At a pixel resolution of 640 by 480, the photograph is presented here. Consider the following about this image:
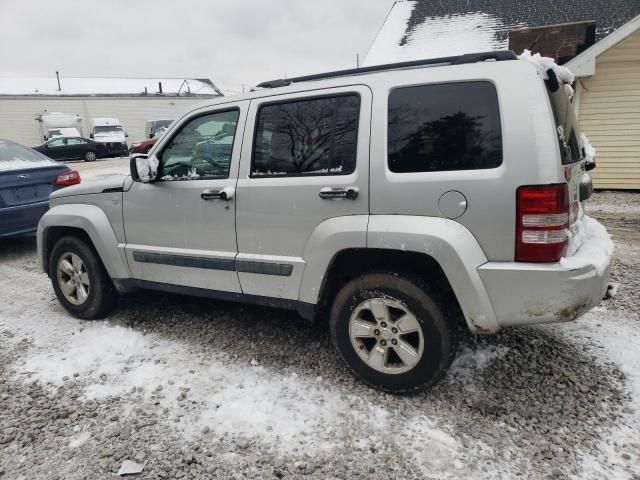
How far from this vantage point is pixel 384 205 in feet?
8.61

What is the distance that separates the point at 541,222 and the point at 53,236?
13.4 ft

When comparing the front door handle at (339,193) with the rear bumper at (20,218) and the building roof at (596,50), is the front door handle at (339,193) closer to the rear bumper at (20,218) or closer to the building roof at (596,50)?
the rear bumper at (20,218)

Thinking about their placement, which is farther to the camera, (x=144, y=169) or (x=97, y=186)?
(x=97, y=186)

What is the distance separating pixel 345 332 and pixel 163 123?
81.6 feet

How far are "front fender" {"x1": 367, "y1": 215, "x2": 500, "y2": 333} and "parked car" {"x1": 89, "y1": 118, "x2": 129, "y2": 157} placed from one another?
83.4ft

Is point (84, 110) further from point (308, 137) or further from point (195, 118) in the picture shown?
point (308, 137)

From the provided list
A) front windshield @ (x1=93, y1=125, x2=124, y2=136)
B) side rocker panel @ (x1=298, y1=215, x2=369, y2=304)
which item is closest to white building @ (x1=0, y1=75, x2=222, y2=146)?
front windshield @ (x1=93, y1=125, x2=124, y2=136)

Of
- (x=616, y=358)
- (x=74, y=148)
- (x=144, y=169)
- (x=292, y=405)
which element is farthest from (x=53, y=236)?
(x=74, y=148)

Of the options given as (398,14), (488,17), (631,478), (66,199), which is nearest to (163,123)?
(398,14)

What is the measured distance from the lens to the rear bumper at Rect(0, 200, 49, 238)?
19.3ft

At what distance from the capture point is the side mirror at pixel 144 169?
11.3ft

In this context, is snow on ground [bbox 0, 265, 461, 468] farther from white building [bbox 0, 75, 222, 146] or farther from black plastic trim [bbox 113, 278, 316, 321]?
white building [bbox 0, 75, 222, 146]

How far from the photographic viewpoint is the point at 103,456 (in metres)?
2.44

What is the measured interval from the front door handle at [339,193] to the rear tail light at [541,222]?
878 mm
